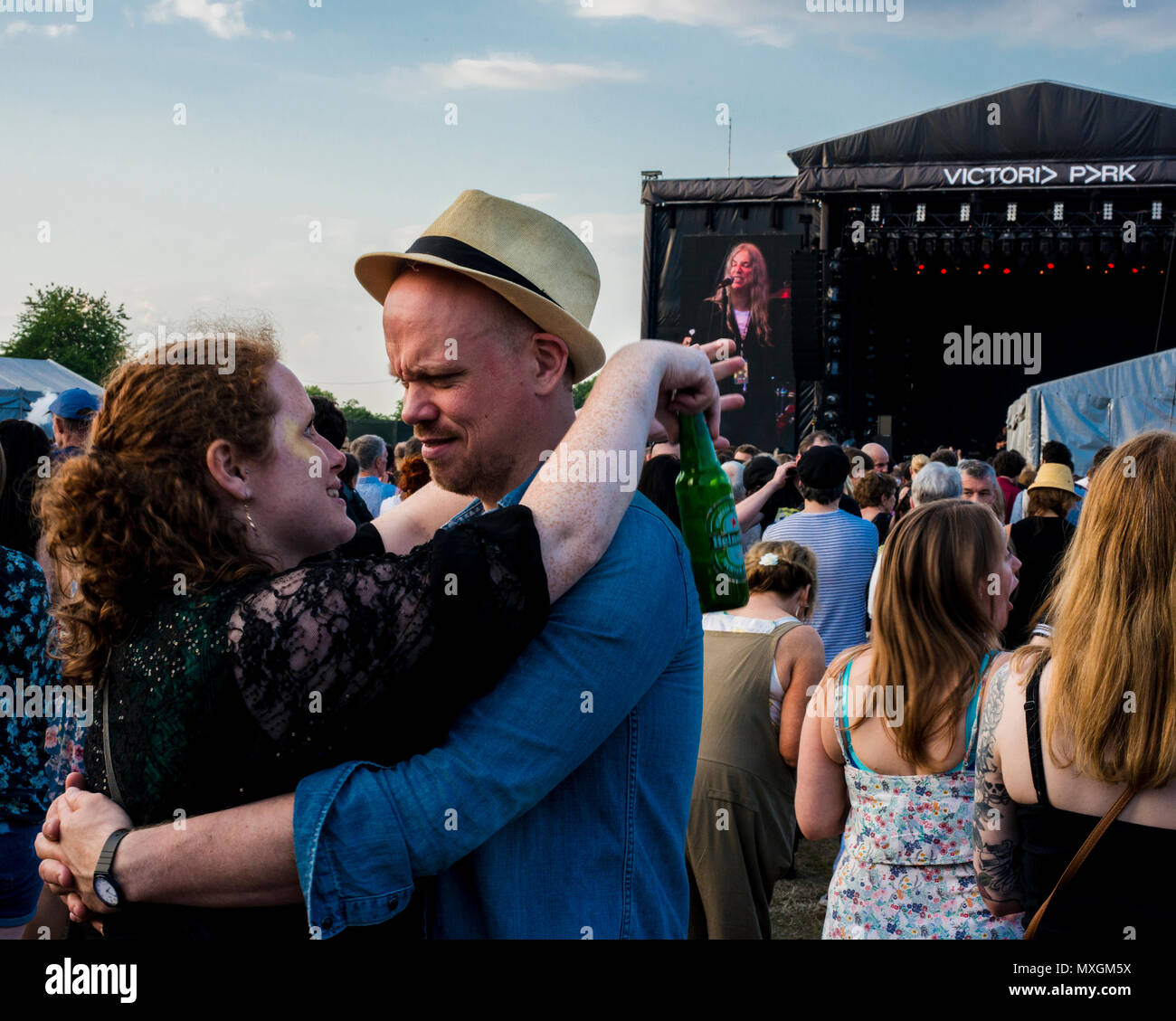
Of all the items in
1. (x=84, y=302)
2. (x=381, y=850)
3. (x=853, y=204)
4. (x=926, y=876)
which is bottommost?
(x=926, y=876)

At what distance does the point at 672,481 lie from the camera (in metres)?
3.71

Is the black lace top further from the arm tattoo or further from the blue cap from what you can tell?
the blue cap

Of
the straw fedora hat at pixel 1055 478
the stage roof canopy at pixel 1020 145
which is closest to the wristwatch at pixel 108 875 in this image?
the straw fedora hat at pixel 1055 478

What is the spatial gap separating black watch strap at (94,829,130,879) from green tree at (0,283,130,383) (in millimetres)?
42036

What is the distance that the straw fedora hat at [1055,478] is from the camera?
5.37 m

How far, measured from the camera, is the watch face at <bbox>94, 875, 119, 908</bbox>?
1210 mm

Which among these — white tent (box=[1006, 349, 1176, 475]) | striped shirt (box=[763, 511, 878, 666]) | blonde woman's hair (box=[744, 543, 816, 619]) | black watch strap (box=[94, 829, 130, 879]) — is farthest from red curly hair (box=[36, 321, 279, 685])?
white tent (box=[1006, 349, 1176, 475])

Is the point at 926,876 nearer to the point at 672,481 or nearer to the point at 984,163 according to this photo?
the point at 672,481

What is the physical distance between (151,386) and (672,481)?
2547mm

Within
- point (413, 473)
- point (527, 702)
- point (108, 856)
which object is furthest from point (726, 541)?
point (413, 473)

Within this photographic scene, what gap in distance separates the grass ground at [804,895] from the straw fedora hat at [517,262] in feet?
10.7

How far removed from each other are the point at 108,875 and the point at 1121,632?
165cm
